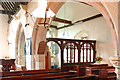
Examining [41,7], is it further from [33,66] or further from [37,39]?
[33,66]

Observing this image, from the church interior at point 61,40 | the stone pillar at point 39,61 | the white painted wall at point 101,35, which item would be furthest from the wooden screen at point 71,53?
the stone pillar at point 39,61

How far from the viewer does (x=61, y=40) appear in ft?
26.6

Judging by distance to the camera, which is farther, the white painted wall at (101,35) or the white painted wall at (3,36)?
the white painted wall at (3,36)

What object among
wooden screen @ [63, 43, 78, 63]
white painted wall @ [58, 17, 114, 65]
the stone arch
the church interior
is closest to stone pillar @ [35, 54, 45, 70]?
the church interior

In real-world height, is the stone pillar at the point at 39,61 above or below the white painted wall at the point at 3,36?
below

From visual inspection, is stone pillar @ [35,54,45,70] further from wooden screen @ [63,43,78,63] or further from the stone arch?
wooden screen @ [63,43,78,63]

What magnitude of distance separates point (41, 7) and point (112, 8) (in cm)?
169

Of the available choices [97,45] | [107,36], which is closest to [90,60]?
[97,45]

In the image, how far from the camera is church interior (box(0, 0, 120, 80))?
11.4ft

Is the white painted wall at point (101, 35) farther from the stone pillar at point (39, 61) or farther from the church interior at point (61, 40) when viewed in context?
the stone pillar at point (39, 61)

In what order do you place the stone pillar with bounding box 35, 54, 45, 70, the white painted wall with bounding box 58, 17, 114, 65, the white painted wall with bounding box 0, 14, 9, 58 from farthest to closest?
the white painted wall with bounding box 0, 14, 9, 58
the white painted wall with bounding box 58, 17, 114, 65
the stone pillar with bounding box 35, 54, 45, 70

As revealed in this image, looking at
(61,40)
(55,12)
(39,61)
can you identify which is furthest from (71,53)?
(55,12)

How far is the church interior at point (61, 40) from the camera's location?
3467mm

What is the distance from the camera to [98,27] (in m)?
8.95
